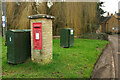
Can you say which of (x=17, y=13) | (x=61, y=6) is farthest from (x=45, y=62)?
(x=61, y=6)

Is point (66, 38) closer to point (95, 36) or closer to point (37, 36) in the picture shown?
point (37, 36)

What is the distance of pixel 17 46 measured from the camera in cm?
558

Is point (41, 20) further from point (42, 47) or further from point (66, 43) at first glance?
point (66, 43)

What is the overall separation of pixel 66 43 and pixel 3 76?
6308 millimetres

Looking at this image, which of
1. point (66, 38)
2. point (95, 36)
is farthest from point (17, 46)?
point (95, 36)

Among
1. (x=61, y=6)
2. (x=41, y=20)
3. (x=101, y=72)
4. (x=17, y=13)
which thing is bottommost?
(x=101, y=72)

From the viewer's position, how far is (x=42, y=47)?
5.61 metres

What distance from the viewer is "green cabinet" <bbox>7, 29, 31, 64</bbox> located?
5527mm

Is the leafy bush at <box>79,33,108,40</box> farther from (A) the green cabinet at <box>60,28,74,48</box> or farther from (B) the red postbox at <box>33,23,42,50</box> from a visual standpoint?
(B) the red postbox at <box>33,23,42,50</box>

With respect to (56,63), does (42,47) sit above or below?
above

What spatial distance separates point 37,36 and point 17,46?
3.07 ft

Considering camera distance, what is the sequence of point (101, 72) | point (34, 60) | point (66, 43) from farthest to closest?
1. point (66, 43)
2. point (34, 60)
3. point (101, 72)

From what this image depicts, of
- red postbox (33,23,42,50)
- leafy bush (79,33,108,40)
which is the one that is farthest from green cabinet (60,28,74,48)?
leafy bush (79,33,108,40)

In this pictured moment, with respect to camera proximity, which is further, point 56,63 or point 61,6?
point 61,6
